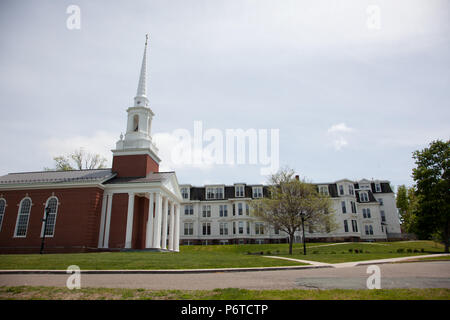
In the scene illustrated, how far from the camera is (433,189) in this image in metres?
33.2

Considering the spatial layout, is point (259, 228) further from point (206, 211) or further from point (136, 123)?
point (136, 123)

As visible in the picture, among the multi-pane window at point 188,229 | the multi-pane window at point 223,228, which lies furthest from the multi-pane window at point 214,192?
the multi-pane window at point 188,229

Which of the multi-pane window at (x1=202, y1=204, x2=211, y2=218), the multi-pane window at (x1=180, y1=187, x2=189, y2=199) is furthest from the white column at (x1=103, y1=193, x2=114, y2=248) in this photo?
the multi-pane window at (x1=202, y1=204, x2=211, y2=218)

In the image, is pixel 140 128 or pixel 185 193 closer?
pixel 140 128

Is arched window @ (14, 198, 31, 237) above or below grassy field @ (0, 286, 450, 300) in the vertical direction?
above

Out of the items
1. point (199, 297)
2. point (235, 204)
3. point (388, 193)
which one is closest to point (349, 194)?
point (388, 193)

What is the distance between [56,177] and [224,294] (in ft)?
98.9

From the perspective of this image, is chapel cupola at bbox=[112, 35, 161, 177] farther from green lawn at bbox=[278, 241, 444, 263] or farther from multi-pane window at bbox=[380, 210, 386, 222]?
multi-pane window at bbox=[380, 210, 386, 222]

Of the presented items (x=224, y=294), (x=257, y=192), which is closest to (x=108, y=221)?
(x=224, y=294)

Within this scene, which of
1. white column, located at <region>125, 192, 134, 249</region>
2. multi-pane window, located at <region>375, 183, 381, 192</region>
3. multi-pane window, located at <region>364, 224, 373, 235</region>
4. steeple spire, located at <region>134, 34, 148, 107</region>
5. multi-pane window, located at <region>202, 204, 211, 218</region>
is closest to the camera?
white column, located at <region>125, 192, 134, 249</region>

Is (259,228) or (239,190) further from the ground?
(239,190)

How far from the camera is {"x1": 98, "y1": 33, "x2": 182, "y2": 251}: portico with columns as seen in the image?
28000mm
